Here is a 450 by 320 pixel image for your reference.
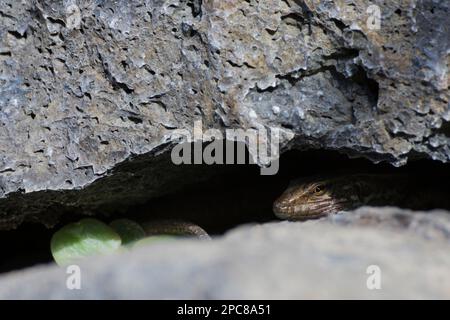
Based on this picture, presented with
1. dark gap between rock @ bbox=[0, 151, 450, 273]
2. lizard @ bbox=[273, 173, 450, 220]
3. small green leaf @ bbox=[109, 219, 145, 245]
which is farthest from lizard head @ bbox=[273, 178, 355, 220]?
small green leaf @ bbox=[109, 219, 145, 245]

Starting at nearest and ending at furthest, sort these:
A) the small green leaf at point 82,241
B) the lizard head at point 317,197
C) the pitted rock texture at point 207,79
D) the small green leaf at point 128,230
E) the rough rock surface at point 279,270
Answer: the rough rock surface at point 279,270 < the pitted rock texture at point 207,79 < the small green leaf at point 82,241 < the small green leaf at point 128,230 < the lizard head at point 317,197

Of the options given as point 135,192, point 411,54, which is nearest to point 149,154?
point 135,192

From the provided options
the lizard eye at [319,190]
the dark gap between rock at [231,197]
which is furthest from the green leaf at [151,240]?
the lizard eye at [319,190]

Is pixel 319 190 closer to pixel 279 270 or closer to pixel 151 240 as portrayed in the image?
pixel 151 240

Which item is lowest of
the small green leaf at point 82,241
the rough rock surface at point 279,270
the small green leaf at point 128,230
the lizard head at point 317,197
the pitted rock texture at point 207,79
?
the rough rock surface at point 279,270

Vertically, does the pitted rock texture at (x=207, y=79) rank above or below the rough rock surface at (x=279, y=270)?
above

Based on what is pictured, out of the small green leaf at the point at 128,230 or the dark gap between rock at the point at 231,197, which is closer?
the small green leaf at the point at 128,230

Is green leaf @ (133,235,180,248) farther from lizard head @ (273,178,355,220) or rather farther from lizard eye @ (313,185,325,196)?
lizard eye @ (313,185,325,196)

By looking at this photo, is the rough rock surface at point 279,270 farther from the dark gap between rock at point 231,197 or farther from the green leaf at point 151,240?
the dark gap between rock at point 231,197
